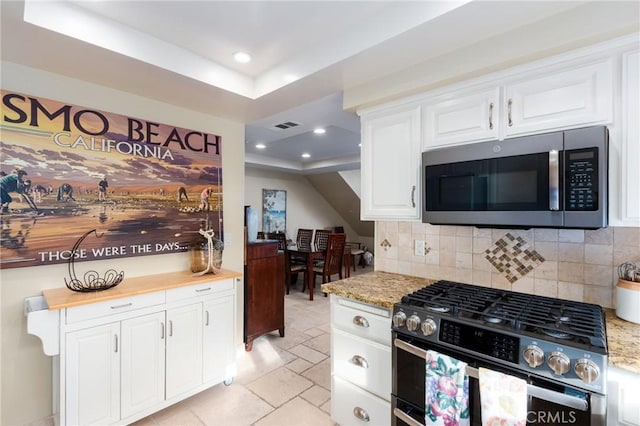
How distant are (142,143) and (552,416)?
295 centimetres

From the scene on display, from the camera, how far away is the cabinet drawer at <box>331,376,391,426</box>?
67.7 inches

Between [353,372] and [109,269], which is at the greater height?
[109,269]

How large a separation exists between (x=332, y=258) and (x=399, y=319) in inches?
154

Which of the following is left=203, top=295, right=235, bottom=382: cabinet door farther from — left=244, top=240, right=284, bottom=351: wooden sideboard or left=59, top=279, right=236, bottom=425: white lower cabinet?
left=244, top=240, right=284, bottom=351: wooden sideboard

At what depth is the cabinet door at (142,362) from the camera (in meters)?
1.94

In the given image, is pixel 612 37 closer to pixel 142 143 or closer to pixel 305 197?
pixel 142 143

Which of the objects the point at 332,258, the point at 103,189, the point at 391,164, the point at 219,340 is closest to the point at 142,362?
the point at 219,340

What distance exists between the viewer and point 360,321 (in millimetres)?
1829

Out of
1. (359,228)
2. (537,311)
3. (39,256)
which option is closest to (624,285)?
(537,311)

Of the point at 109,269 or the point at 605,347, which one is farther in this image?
the point at 109,269

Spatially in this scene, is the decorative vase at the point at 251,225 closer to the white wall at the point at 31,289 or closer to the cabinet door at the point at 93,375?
the white wall at the point at 31,289

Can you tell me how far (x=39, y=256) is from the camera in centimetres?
197

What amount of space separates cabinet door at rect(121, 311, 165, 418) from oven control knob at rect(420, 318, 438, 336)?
5.68 feet

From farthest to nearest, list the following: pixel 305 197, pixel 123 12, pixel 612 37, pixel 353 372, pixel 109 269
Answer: pixel 305 197 → pixel 109 269 → pixel 353 372 → pixel 123 12 → pixel 612 37
